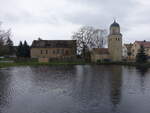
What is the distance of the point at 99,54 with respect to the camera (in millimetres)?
64562

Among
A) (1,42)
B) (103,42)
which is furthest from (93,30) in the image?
(1,42)

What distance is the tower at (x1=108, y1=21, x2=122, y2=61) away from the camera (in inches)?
2566

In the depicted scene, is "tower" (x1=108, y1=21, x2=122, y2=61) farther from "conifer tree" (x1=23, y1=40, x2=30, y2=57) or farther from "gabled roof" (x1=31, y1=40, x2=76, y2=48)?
"conifer tree" (x1=23, y1=40, x2=30, y2=57)

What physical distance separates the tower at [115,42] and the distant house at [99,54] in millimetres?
1709

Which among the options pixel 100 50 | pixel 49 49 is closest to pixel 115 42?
pixel 100 50

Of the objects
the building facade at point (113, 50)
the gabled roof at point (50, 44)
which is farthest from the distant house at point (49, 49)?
the building facade at point (113, 50)

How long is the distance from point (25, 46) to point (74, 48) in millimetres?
22233

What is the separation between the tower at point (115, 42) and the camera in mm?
65188

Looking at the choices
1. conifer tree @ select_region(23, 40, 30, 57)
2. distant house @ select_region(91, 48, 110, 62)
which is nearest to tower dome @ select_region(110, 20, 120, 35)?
distant house @ select_region(91, 48, 110, 62)

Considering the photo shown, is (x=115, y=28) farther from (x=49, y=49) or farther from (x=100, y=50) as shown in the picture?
(x=49, y=49)

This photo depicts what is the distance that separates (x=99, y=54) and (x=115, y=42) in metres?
6.80

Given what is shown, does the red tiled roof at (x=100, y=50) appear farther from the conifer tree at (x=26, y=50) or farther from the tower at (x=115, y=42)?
the conifer tree at (x=26, y=50)

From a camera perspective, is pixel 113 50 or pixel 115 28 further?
pixel 115 28

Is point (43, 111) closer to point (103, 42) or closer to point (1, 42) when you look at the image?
point (1, 42)
